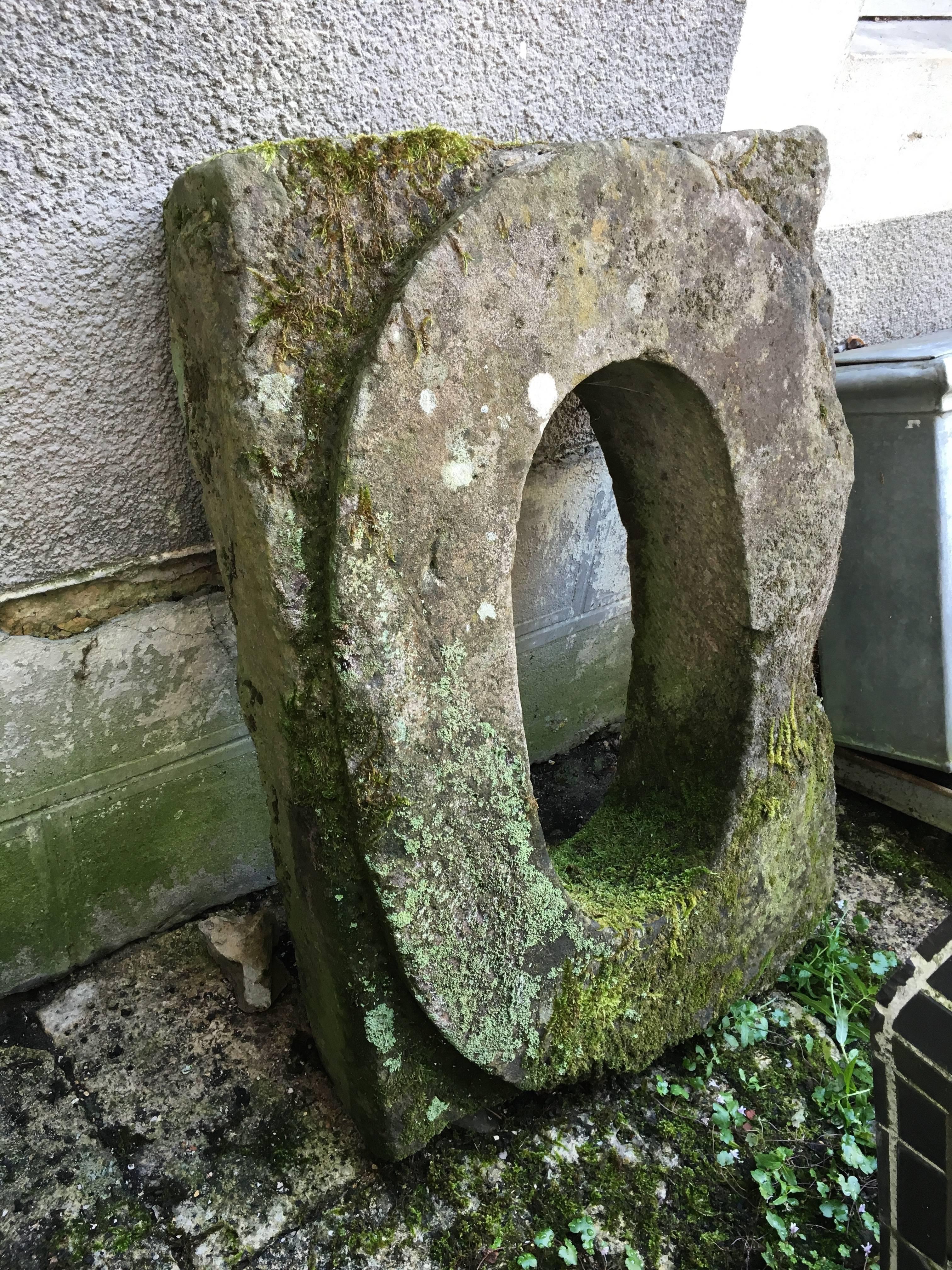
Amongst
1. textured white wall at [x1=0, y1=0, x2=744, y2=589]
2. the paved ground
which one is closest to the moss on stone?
the paved ground

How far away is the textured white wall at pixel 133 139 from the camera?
126 cm

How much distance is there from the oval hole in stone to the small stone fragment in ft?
2.11

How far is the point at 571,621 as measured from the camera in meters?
2.31

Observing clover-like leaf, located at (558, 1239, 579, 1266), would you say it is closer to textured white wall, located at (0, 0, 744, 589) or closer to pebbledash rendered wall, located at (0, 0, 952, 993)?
pebbledash rendered wall, located at (0, 0, 952, 993)

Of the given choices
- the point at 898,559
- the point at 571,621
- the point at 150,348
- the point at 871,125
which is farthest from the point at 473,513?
the point at 871,125

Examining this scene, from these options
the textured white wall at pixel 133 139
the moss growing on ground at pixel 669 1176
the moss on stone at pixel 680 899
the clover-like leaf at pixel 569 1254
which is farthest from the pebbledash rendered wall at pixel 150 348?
the clover-like leaf at pixel 569 1254

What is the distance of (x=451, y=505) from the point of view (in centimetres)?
125

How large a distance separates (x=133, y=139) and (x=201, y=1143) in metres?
1.53

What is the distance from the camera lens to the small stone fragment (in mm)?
1673

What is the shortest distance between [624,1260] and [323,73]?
1.87 metres

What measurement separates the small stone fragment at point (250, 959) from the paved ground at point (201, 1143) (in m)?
0.03

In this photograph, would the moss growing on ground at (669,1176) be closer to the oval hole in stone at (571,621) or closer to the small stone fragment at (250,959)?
the small stone fragment at (250,959)

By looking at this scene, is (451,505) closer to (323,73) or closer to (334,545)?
(334,545)

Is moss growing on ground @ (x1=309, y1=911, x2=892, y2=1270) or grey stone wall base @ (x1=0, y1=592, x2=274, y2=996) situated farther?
grey stone wall base @ (x1=0, y1=592, x2=274, y2=996)
